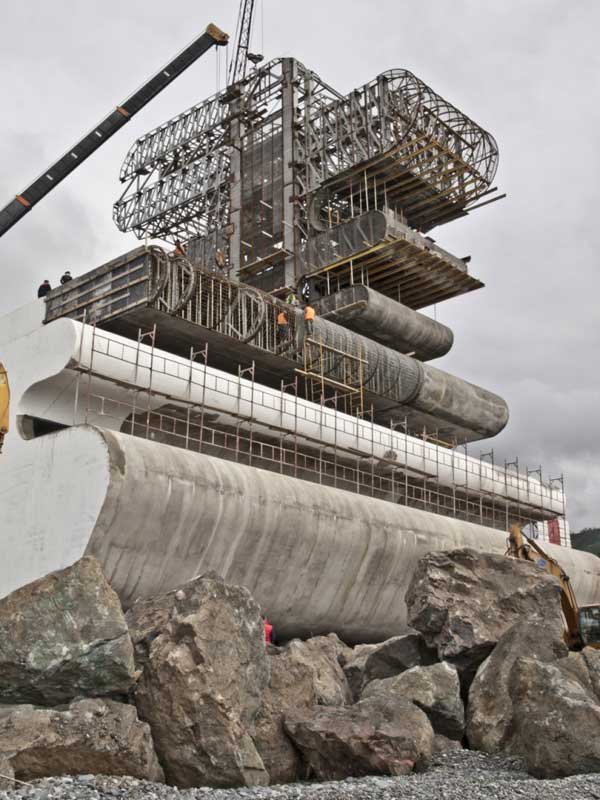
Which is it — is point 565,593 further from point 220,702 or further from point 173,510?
point 220,702

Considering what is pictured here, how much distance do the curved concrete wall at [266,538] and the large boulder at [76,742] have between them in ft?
24.2

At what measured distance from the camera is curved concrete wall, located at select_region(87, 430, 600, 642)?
Answer: 1891 cm

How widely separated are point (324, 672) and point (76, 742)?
657cm

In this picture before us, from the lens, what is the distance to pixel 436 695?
14.0 metres

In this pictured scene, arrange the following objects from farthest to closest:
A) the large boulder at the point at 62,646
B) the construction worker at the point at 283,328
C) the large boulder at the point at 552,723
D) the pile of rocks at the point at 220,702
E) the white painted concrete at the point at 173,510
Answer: the construction worker at the point at 283,328 → the white painted concrete at the point at 173,510 → the large boulder at the point at 552,723 → the large boulder at the point at 62,646 → the pile of rocks at the point at 220,702

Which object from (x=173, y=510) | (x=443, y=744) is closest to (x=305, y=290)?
(x=173, y=510)

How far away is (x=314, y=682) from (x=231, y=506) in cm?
605

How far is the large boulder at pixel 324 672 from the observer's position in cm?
1562

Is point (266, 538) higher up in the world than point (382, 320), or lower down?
lower down

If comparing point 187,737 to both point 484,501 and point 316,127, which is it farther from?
point 316,127

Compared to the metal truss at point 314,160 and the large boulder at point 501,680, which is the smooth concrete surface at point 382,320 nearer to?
the metal truss at point 314,160

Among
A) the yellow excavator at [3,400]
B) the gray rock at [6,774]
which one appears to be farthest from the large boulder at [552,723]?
the yellow excavator at [3,400]

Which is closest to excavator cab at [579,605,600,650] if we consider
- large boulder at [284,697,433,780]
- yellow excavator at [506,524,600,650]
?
yellow excavator at [506,524,600,650]

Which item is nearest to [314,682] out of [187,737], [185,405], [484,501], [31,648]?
[187,737]
